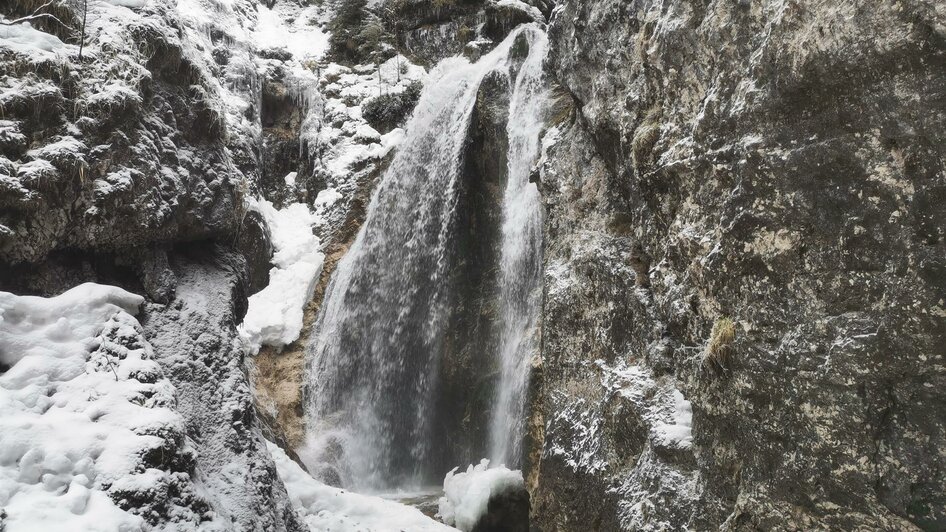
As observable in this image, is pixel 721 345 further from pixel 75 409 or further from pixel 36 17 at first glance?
pixel 36 17

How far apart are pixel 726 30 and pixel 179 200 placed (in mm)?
5814

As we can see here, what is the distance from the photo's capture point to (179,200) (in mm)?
6578

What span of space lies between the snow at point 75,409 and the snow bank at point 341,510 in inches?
99.9

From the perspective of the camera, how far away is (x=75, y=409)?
437 cm

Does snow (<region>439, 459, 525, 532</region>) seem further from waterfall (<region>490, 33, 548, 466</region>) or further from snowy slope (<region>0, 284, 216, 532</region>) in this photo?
snowy slope (<region>0, 284, 216, 532</region>)

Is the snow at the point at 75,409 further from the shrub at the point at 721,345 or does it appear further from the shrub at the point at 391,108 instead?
the shrub at the point at 391,108

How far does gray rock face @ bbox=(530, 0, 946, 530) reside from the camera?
3.93 metres

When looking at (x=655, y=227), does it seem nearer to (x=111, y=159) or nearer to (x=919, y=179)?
(x=919, y=179)

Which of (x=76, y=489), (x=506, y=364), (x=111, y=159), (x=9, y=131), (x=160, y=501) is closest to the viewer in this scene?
(x=76, y=489)

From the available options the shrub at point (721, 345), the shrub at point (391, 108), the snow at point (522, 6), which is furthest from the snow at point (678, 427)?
the snow at point (522, 6)

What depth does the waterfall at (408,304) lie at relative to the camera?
12031 mm

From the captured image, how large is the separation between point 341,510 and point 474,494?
98.9 inches

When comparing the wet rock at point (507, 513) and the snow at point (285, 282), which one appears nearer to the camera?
the wet rock at point (507, 513)

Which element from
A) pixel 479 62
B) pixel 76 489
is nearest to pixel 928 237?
pixel 76 489
